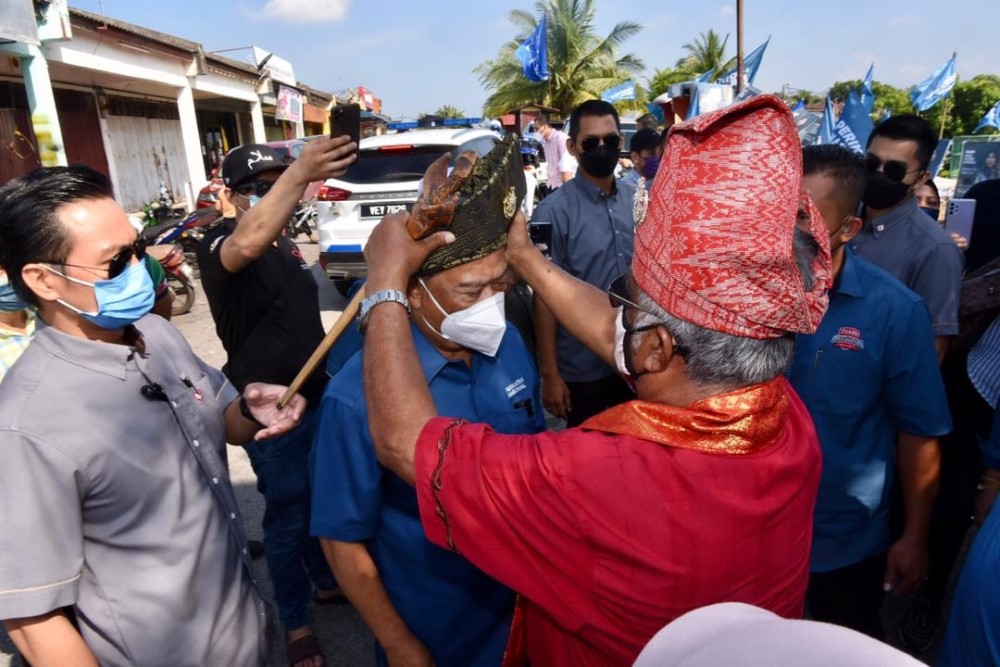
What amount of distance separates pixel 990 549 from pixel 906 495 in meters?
1.15

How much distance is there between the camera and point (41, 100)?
9266mm

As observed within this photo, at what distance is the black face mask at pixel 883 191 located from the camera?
9.46ft

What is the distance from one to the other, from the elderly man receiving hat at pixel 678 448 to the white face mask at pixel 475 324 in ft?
1.39

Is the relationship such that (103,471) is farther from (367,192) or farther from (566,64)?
(566,64)

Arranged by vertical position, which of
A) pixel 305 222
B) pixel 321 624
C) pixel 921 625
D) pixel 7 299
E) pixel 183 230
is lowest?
pixel 321 624

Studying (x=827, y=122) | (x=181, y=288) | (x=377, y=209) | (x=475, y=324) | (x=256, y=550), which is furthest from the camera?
(x=181, y=288)

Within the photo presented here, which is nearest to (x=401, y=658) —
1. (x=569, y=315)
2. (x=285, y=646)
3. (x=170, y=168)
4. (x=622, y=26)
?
(x=569, y=315)

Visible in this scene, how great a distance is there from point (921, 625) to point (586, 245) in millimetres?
2314

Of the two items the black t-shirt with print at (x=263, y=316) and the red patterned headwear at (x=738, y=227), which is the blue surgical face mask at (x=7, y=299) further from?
the red patterned headwear at (x=738, y=227)

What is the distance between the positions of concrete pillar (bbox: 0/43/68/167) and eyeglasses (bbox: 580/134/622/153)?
29.0 ft

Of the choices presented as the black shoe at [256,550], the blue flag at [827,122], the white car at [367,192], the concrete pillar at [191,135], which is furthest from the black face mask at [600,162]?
the concrete pillar at [191,135]

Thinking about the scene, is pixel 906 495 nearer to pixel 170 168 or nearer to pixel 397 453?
pixel 397 453

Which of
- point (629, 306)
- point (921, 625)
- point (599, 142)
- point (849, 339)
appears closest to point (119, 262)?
point (629, 306)

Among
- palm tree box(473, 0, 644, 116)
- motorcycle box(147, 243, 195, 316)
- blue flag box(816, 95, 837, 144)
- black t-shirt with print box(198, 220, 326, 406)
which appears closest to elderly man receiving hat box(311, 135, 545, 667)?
black t-shirt with print box(198, 220, 326, 406)
